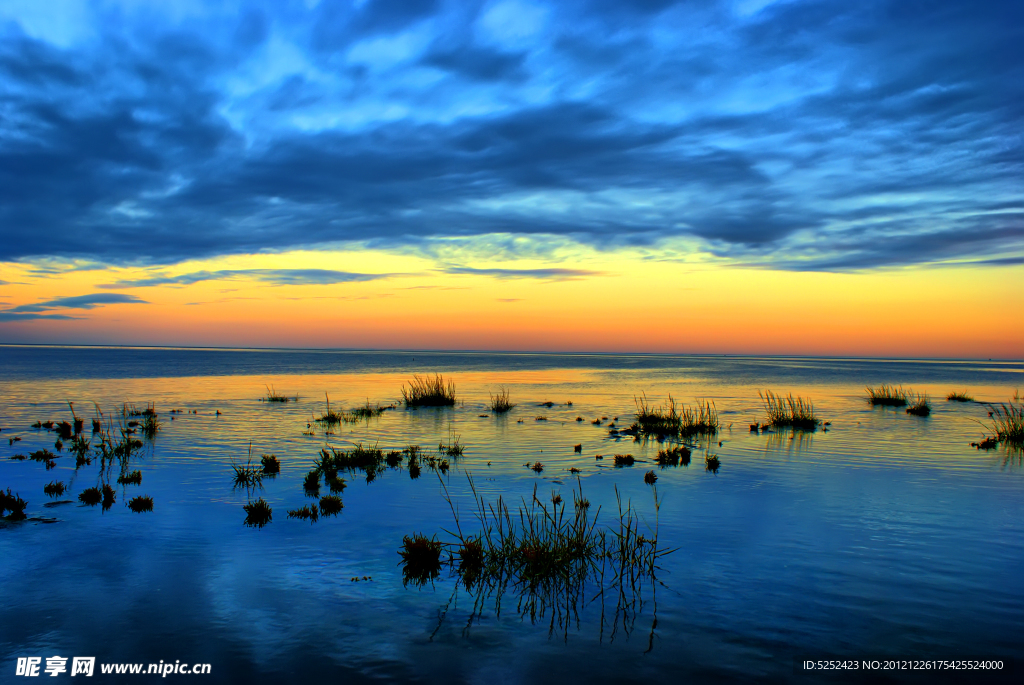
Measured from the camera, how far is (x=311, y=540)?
10.1 metres

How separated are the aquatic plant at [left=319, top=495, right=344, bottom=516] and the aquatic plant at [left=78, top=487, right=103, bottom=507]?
4.93 m

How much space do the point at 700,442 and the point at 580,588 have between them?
52.3 feet

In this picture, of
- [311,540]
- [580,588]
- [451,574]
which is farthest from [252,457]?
[580,588]

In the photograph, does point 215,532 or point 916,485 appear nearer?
point 215,532

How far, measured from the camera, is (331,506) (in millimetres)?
12070

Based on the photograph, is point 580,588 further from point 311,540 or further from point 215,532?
point 215,532

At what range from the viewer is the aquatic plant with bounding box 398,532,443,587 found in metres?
8.58

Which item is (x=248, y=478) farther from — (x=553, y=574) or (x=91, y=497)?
(x=553, y=574)

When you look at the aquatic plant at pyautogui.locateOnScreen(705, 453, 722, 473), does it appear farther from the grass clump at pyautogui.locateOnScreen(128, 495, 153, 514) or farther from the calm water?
the grass clump at pyautogui.locateOnScreen(128, 495, 153, 514)

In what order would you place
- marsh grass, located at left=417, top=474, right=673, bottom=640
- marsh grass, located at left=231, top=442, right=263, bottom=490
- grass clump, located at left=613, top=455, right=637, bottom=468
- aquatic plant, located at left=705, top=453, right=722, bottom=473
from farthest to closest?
1. grass clump, located at left=613, top=455, right=637, bottom=468
2. aquatic plant, located at left=705, top=453, right=722, bottom=473
3. marsh grass, located at left=231, top=442, right=263, bottom=490
4. marsh grass, located at left=417, top=474, right=673, bottom=640

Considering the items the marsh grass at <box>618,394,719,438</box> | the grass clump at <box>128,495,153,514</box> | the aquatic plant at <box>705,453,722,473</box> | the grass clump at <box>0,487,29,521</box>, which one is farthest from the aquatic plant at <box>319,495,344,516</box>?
the marsh grass at <box>618,394,719,438</box>

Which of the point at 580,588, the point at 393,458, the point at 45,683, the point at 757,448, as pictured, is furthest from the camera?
the point at 757,448

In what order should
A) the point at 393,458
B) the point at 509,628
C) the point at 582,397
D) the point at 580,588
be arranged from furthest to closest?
the point at 582,397
the point at 393,458
the point at 580,588
the point at 509,628

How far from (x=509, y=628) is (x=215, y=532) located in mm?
6389
